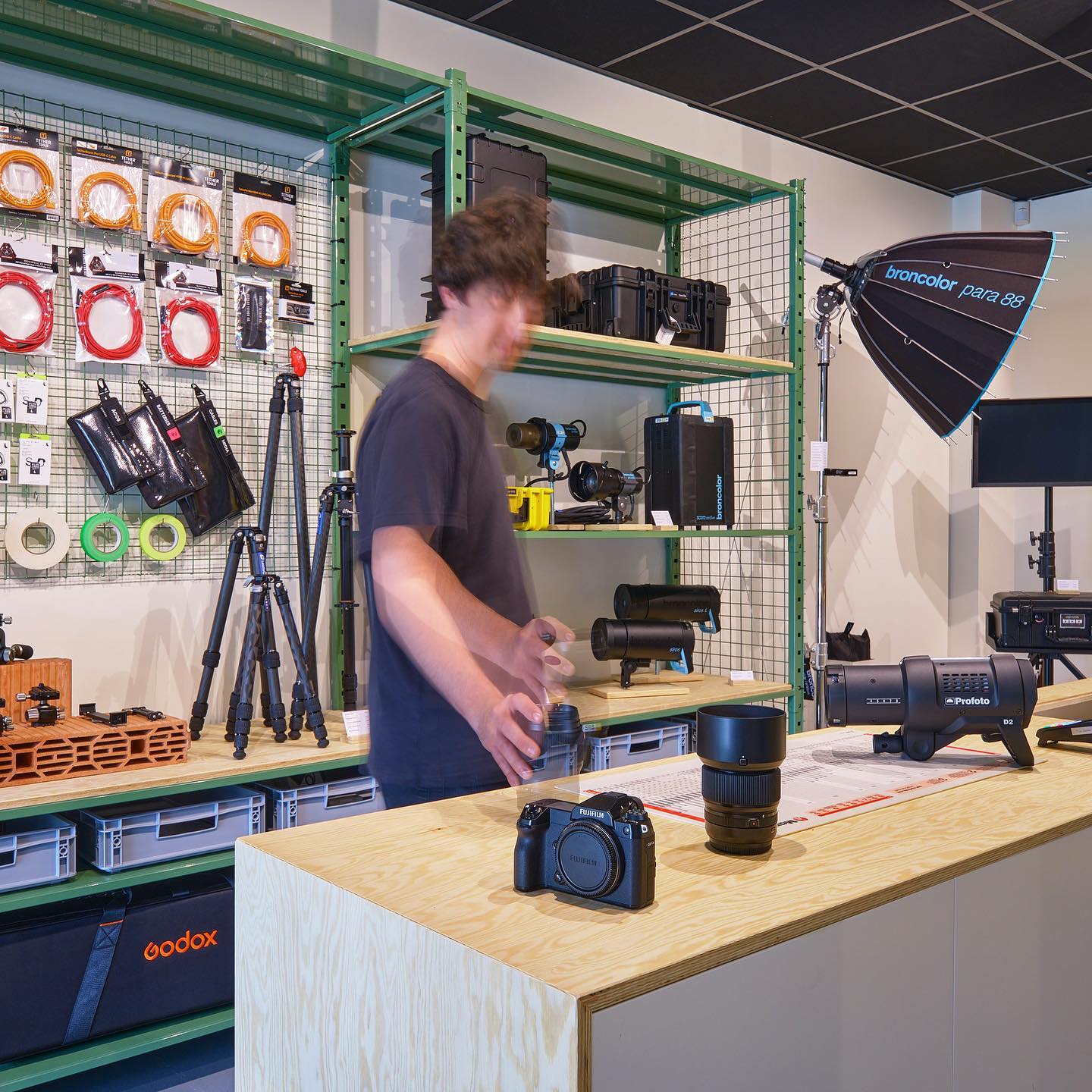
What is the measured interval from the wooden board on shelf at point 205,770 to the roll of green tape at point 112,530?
1.68 ft

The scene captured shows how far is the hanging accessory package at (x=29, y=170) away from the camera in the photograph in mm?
2516

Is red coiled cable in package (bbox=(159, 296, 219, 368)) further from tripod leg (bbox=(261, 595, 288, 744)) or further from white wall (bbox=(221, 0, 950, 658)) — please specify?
white wall (bbox=(221, 0, 950, 658))

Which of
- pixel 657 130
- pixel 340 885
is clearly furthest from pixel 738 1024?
pixel 657 130

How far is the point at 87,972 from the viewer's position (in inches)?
88.4

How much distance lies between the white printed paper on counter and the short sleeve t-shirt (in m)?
0.24

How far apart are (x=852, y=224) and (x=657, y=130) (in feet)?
4.10

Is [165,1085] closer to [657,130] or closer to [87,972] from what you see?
[87,972]

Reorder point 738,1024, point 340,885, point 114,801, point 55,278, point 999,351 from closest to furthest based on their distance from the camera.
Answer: point 738,1024 → point 340,885 → point 114,801 → point 55,278 → point 999,351

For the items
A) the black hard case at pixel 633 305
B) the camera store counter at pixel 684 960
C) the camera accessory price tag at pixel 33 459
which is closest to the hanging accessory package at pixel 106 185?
the camera accessory price tag at pixel 33 459

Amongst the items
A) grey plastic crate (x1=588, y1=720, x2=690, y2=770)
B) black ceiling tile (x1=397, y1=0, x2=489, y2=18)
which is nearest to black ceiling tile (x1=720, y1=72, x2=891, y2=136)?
black ceiling tile (x1=397, y1=0, x2=489, y2=18)

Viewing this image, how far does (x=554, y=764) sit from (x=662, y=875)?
344 millimetres

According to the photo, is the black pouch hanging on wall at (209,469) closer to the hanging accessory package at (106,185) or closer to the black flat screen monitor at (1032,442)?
the hanging accessory package at (106,185)

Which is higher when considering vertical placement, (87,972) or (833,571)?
(833,571)

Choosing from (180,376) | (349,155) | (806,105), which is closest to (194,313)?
(180,376)
